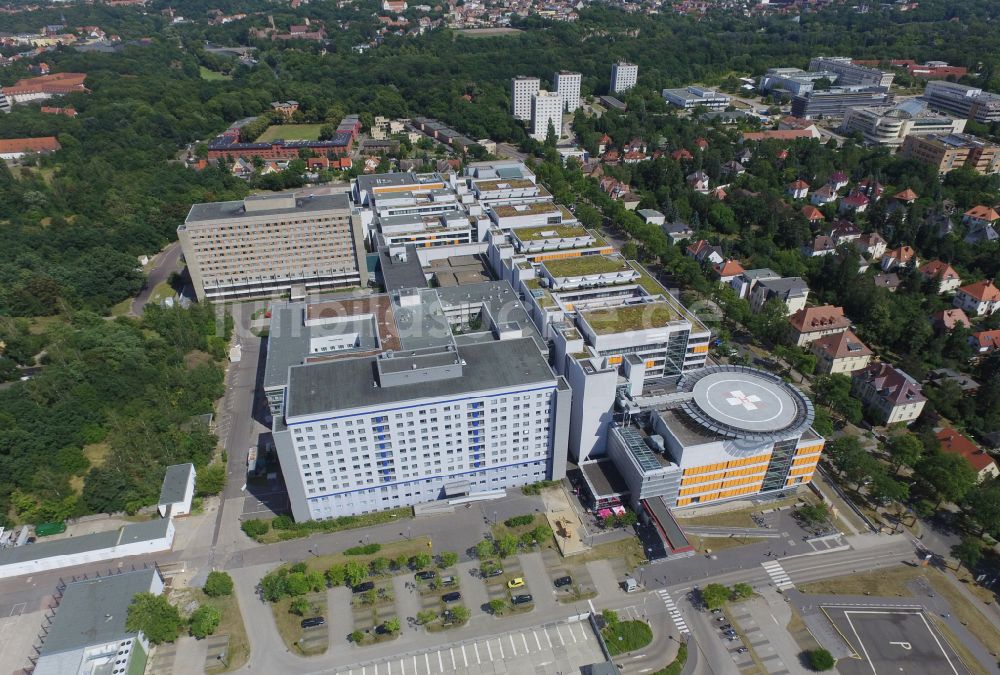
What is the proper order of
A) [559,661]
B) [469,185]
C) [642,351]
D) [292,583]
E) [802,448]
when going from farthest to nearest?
[469,185], [642,351], [802,448], [292,583], [559,661]

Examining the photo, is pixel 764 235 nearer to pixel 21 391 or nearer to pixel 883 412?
pixel 883 412

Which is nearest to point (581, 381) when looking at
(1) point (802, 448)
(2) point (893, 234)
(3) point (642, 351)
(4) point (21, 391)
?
(3) point (642, 351)

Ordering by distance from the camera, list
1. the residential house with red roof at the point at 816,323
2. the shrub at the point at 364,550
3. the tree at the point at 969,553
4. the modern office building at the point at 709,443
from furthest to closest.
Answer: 1. the residential house with red roof at the point at 816,323
2. the modern office building at the point at 709,443
3. the shrub at the point at 364,550
4. the tree at the point at 969,553

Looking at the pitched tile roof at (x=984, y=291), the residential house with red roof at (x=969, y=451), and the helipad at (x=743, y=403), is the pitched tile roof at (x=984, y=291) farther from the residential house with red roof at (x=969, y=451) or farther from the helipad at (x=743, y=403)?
the helipad at (x=743, y=403)

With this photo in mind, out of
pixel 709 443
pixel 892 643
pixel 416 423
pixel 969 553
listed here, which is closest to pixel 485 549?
pixel 416 423

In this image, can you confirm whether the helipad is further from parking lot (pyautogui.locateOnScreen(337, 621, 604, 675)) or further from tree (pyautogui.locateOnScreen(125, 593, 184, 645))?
tree (pyautogui.locateOnScreen(125, 593, 184, 645))

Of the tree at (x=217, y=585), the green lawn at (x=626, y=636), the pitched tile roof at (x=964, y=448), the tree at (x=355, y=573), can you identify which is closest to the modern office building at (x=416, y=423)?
the tree at (x=355, y=573)

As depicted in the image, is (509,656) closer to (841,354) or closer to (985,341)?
(841,354)
